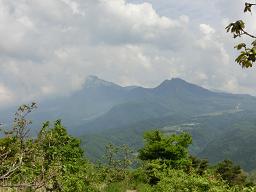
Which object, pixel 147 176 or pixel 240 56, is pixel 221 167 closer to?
pixel 147 176

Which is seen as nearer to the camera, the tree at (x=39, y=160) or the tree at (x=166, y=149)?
the tree at (x=39, y=160)

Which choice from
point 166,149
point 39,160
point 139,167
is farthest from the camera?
point 166,149

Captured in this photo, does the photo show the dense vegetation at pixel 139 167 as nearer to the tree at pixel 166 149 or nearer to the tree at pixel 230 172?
the tree at pixel 166 149

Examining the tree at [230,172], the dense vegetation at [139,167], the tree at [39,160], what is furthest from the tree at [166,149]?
the tree at [230,172]

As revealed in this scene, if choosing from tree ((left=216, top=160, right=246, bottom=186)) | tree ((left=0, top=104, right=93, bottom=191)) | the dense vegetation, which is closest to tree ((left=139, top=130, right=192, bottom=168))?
the dense vegetation

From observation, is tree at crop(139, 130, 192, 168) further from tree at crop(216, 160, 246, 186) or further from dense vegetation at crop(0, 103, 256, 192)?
tree at crop(216, 160, 246, 186)

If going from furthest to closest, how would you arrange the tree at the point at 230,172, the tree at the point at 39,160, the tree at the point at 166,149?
1. the tree at the point at 230,172
2. the tree at the point at 166,149
3. the tree at the point at 39,160

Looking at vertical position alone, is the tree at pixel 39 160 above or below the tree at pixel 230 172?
above

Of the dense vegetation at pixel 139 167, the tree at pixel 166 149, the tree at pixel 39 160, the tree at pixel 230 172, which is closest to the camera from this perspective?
the tree at pixel 39 160

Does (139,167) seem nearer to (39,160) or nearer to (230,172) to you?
(230,172)

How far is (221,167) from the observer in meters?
81.0

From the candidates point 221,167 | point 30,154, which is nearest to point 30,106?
point 30,154

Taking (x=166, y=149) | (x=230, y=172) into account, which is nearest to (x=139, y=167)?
(x=166, y=149)

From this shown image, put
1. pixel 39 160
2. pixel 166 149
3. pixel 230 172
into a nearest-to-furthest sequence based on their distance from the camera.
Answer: pixel 39 160
pixel 166 149
pixel 230 172
